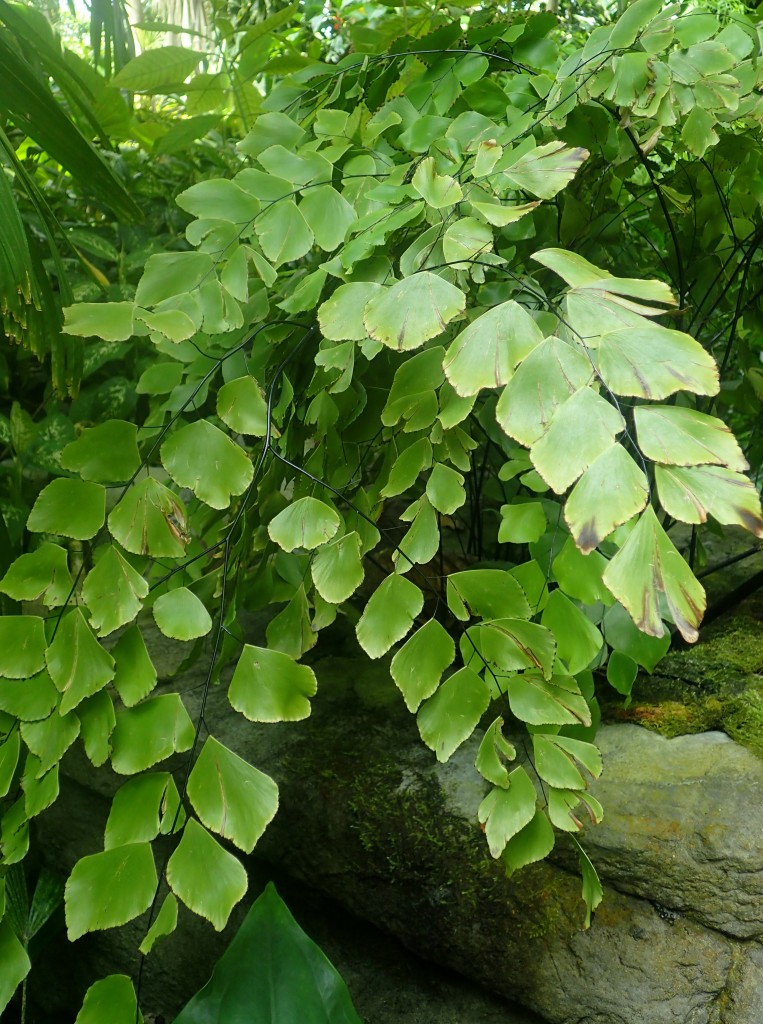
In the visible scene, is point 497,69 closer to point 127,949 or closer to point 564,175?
point 564,175

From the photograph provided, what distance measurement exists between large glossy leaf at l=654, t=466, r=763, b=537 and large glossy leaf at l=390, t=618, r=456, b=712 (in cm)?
20

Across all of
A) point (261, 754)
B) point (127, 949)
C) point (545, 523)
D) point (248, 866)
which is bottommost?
point (127, 949)

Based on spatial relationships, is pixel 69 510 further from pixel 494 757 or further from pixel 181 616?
pixel 494 757

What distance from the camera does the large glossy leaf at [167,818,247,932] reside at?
485mm

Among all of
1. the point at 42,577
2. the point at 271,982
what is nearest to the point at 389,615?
the point at 42,577

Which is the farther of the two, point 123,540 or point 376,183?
point 376,183

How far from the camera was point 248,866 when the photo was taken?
973mm

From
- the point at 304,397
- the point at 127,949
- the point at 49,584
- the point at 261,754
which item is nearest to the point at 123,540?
the point at 49,584

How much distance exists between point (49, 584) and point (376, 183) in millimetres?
406

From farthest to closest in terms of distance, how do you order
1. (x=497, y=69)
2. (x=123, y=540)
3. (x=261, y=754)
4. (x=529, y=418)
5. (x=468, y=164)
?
(x=261, y=754) → (x=497, y=69) → (x=468, y=164) → (x=123, y=540) → (x=529, y=418)

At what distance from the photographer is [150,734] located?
54 centimetres

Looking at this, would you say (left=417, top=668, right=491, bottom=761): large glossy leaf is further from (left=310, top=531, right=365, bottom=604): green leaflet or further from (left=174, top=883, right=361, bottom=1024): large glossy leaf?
(left=174, top=883, right=361, bottom=1024): large glossy leaf

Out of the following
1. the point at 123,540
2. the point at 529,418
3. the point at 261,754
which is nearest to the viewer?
the point at 529,418

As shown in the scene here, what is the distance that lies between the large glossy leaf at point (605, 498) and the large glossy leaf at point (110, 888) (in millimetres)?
350
